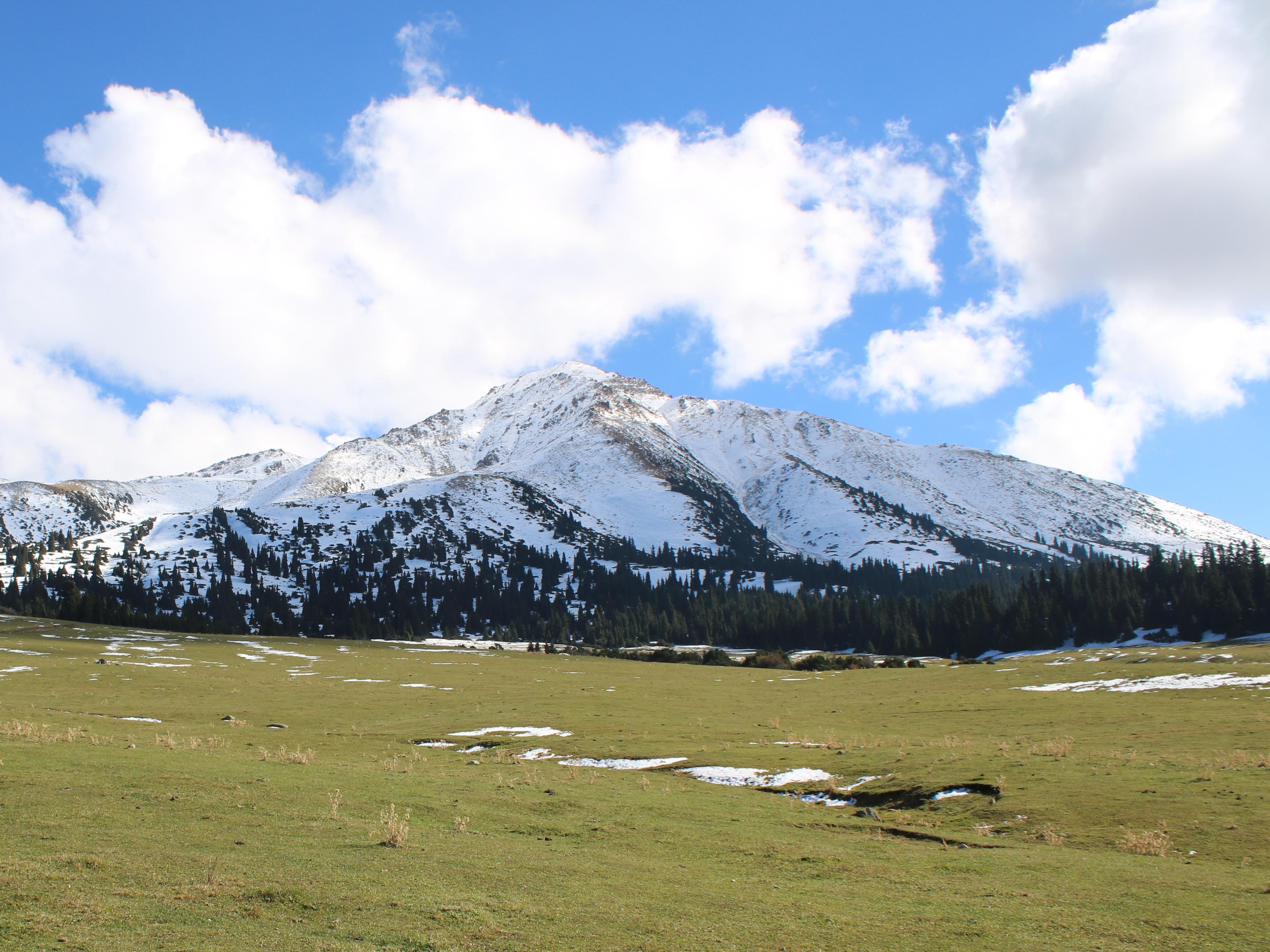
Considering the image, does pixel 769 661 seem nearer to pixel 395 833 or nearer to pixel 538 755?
pixel 538 755

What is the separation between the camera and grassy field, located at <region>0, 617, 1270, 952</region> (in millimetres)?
11719

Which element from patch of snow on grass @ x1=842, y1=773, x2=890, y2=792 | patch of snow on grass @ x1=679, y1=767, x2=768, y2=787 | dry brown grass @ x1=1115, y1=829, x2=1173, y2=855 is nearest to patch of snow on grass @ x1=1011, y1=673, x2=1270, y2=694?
patch of snow on grass @ x1=842, y1=773, x2=890, y2=792

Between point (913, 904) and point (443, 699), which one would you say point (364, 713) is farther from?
point (913, 904)

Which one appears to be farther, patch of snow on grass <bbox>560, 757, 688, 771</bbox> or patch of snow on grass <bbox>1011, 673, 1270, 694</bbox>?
patch of snow on grass <bbox>1011, 673, 1270, 694</bbox>

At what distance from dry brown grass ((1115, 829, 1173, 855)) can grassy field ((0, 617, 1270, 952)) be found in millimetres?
78

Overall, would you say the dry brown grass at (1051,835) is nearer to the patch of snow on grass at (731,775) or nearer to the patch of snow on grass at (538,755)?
the patch of snow on grass at (731,775)

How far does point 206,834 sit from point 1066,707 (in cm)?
5487

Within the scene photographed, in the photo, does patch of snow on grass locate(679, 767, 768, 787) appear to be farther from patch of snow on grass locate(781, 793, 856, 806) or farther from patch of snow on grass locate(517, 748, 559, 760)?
patch of snow on grass locate(517, 748, 559, 760)

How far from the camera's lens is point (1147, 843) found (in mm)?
18641

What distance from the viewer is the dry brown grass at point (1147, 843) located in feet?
60.2

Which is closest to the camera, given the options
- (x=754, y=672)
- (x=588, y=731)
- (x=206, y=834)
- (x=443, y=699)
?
(x=206, y=834)

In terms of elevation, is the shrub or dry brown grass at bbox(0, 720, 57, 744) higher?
dry brown grass at bbox(0, 720, 57, 744)

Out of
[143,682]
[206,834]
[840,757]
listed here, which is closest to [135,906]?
[206,834]

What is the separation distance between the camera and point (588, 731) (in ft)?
144
